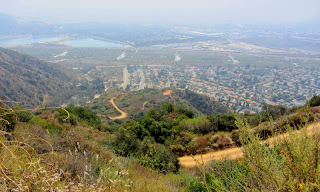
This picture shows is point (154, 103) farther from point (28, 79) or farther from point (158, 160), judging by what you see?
point (28, 79)

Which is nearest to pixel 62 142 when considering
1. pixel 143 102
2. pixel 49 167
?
pixel 49 167

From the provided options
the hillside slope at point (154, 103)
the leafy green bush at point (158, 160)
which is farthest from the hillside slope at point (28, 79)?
the leafy green bush at point (158, 160)

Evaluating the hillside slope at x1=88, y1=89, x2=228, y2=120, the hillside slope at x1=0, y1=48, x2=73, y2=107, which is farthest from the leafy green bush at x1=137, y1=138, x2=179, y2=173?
the hillside slope at x1=0, y1=48, x2=73, y2=107

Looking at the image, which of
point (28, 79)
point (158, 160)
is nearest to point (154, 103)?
point (158, 160)

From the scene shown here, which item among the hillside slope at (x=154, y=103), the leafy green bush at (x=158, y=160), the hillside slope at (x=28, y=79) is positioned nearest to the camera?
the leafy green bush at (x=158, y=160)

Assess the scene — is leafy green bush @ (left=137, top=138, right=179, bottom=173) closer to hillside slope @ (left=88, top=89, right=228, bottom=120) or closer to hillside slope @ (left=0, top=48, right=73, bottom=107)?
hillside slope @ (left=88, top=89, right=228, bottom=120)

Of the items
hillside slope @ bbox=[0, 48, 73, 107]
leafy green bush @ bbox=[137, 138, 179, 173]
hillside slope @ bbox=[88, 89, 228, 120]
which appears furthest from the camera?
hillside slope @ bbox=[0, 48, 73, 107]

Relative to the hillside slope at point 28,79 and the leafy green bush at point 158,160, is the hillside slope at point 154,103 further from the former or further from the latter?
the leafy green bush at point 158,160

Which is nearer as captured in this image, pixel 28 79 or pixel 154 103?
pixel 154 103

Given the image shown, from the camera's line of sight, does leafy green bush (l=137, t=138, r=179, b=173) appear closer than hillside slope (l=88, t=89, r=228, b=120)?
Yes
